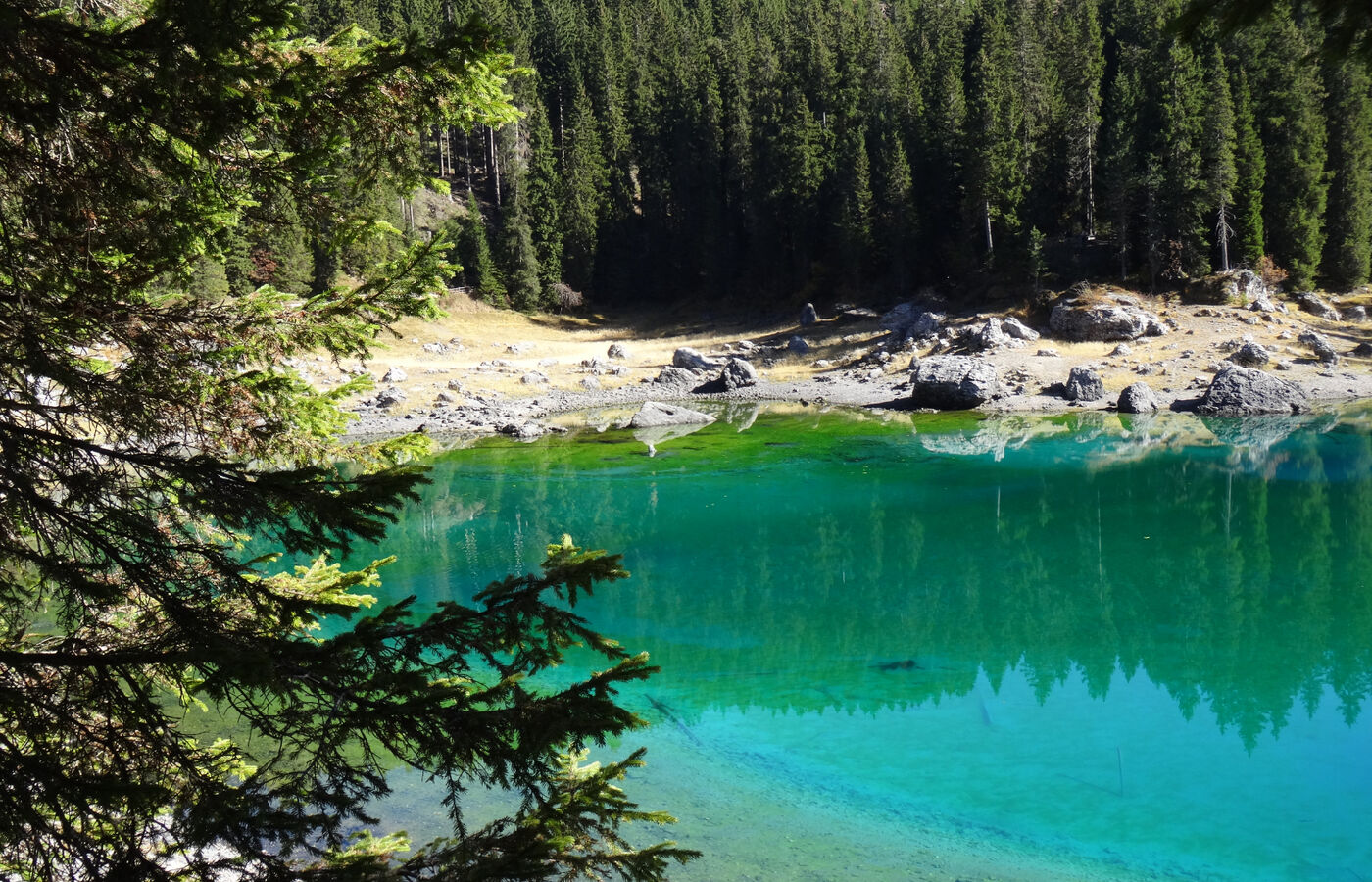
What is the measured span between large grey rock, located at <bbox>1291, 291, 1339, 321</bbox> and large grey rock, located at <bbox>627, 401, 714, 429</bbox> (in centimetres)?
2396

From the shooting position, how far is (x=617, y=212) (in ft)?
198

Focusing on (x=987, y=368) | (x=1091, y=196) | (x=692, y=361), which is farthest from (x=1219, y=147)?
(x=692, y=361)

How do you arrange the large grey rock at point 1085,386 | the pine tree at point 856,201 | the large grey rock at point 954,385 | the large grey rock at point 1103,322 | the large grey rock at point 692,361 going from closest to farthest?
the large grey rock at point 1085,386, the large grey rock at point 954,385, the large grey rock at point 1103,322, the large grey rock at point 692,361, the pine tree at point 856,201

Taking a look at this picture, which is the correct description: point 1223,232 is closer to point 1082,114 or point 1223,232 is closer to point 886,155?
point 1082,114

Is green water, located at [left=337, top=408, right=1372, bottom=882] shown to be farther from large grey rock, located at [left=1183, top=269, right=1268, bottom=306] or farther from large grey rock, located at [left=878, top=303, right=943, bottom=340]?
large grey rock, located at [left=878, top=303, right=943, bottom=340]

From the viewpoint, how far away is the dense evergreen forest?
40469mm

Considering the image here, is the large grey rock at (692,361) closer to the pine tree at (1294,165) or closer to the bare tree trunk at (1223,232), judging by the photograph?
the bare tree trunk at (1223,232)

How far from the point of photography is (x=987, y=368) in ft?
109

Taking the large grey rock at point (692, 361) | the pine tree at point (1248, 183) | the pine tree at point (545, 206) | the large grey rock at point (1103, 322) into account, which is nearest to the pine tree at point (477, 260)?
the pine tree at point (545, 206)

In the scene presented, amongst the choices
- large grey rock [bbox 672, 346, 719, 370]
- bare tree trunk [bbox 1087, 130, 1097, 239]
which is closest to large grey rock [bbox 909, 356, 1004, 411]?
→ large grey rock [bbox 672, 346, 719, 370]

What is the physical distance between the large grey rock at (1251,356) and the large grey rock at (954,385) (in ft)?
26.1

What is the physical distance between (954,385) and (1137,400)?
5515mm

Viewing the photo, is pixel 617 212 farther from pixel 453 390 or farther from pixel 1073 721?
pixel 1073 721

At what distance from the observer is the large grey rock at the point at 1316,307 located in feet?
122
